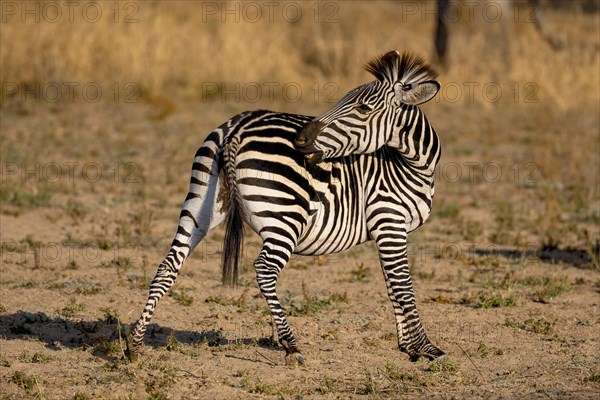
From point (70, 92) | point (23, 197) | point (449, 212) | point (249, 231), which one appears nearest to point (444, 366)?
point (249, 231)

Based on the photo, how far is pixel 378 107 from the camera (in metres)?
6.37

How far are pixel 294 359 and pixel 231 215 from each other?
3.29 ft

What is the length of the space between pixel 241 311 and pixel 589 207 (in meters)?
5.94

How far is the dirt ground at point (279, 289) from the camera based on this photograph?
5961mm

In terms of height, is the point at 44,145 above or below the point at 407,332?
above

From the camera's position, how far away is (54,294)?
25.9 feet

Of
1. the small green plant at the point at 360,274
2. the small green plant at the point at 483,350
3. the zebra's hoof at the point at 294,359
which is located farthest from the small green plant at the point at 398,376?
the small green plant at the point at 360,274

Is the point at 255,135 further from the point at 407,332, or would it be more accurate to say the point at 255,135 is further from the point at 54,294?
the point at 54,294

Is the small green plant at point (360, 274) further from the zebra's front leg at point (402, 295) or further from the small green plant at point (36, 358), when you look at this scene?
the small green plant at point (36, 358)

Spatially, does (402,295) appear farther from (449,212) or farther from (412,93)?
(449,212)

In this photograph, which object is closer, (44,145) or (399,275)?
(399,275)

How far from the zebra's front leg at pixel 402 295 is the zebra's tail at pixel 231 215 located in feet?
3.17

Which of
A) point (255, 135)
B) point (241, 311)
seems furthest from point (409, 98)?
point (241, 311)

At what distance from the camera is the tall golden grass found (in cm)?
1670
